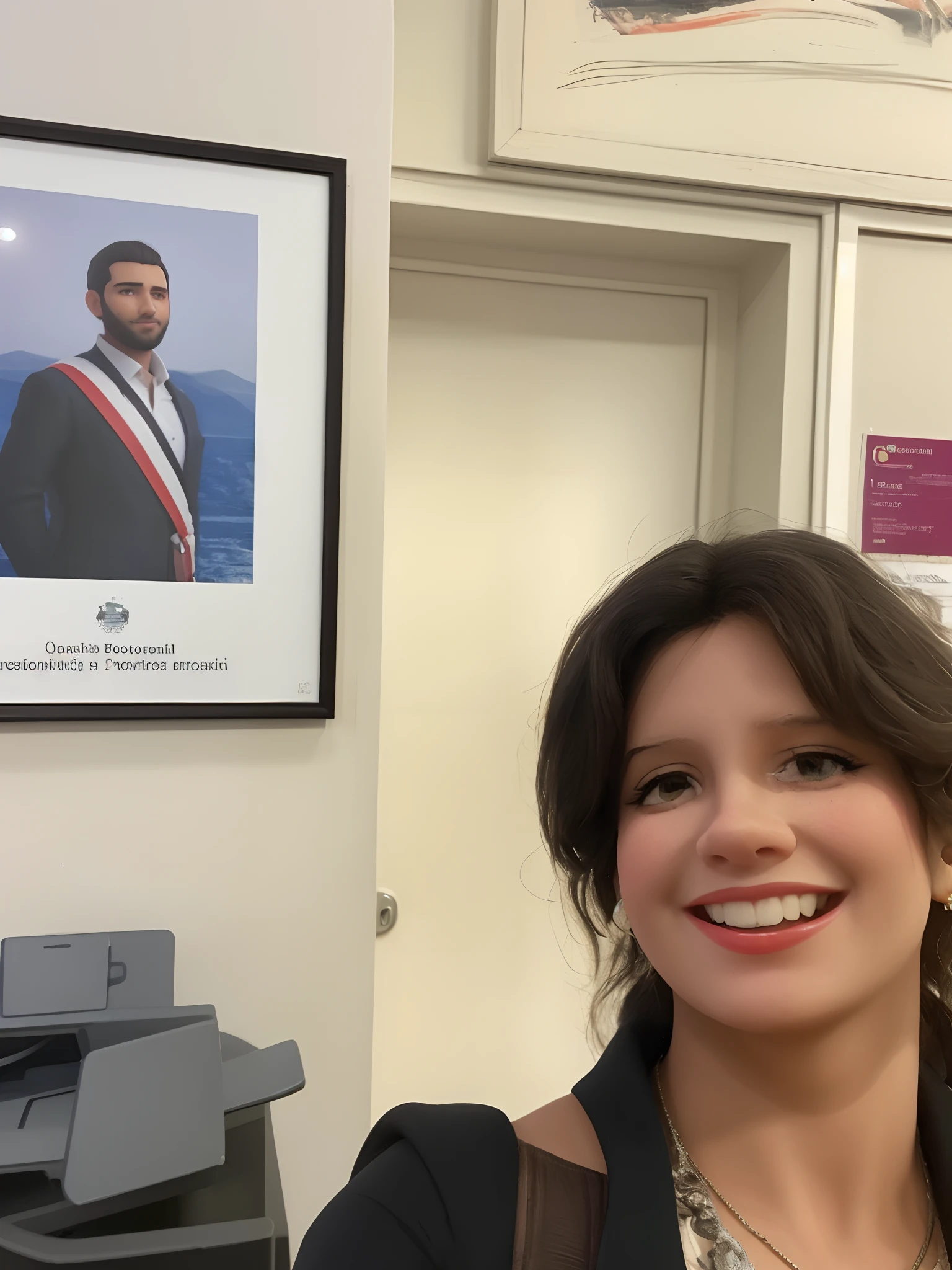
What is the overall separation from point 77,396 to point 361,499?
33 centimetres

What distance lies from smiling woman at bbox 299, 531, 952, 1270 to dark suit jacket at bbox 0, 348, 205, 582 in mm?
599

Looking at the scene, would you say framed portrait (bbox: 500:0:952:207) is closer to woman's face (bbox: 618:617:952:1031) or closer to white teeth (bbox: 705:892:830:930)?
woman's face (bbox: 618:617:952:1031)

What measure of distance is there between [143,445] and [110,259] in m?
0.21

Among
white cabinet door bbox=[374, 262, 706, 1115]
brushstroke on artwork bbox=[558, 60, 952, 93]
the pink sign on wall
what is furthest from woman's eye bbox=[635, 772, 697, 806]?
brushstroke on artwork bbox=[558, 60, 952, 93]

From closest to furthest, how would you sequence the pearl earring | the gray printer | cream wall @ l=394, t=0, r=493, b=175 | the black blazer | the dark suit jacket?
the black blazer → the gray printer → the pearl earring → the dark suit jacket → cream wall @ l=394, t=0, r=493, b=175

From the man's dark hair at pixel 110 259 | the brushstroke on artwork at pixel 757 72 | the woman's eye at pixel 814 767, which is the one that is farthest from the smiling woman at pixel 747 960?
the brushstroke on artwork at pixel 757 72

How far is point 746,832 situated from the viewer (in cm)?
56

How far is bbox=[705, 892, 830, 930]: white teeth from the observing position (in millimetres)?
573

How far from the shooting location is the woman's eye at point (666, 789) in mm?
644

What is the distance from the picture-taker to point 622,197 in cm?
150

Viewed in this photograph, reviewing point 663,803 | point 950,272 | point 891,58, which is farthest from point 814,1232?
point 891,58

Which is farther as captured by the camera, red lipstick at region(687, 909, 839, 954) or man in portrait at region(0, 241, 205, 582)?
man in portrait at region(0, 241, 205, 582)

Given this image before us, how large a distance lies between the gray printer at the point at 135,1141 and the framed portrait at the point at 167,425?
339 mm

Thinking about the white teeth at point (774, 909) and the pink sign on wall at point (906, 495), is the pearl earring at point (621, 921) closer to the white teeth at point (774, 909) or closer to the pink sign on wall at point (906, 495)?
the white teeth at point (774, 909)
